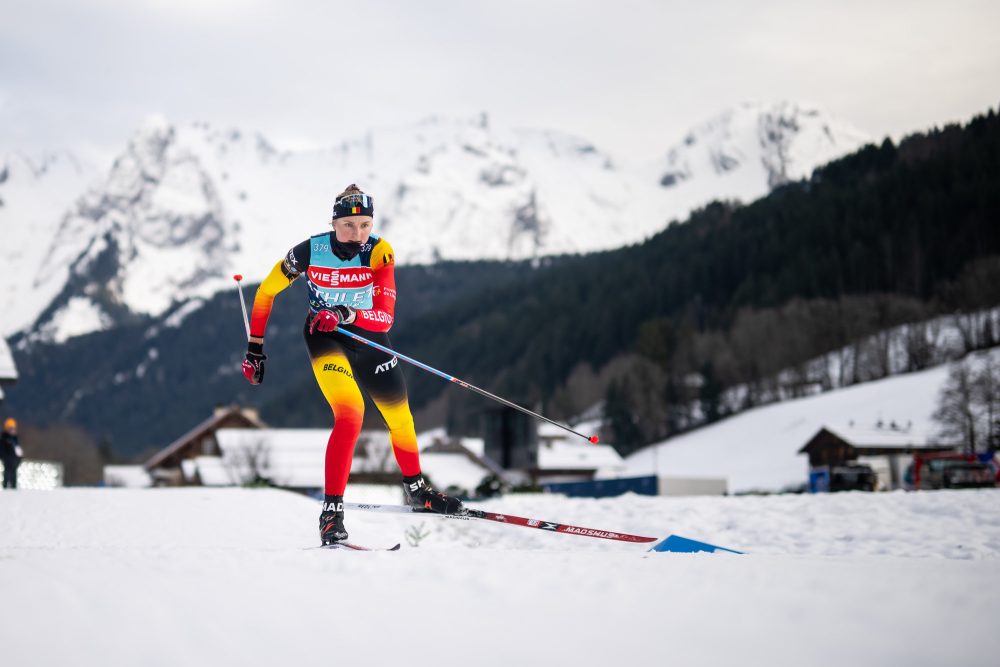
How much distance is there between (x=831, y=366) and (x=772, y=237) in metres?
Answer: 39.3

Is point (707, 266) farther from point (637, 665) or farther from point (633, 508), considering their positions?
point (637, 665)

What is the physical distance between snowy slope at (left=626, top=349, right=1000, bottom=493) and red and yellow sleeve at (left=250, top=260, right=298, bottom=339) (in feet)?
231

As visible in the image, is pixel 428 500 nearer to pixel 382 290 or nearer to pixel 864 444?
pixel 382 290

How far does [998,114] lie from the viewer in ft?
437

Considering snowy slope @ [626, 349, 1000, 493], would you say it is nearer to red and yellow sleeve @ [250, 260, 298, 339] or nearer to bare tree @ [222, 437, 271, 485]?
A: bare tree @ [222, 437, 271, 485]

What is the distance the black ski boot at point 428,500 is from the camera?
834cm

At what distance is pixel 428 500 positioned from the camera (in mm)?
8414

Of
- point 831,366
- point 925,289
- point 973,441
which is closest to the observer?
point 973,441

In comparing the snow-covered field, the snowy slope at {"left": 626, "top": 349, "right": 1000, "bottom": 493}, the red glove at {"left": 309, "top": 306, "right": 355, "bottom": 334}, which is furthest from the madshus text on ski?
the snowy slope at {"left": 626, "top": 349, "right": 1000, "bottom": 493}

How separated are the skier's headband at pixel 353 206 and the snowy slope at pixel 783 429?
7061 centimetres

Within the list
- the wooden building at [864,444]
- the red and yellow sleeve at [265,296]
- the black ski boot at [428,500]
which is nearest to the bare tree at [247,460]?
A: the wooden building at [864,444]

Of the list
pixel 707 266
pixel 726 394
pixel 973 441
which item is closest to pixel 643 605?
→ pixel 973 441

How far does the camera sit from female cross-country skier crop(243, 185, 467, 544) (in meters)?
8.15

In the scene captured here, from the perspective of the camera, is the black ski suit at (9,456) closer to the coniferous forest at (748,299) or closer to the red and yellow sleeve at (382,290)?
the red and yellow sleeve at (382,290)
